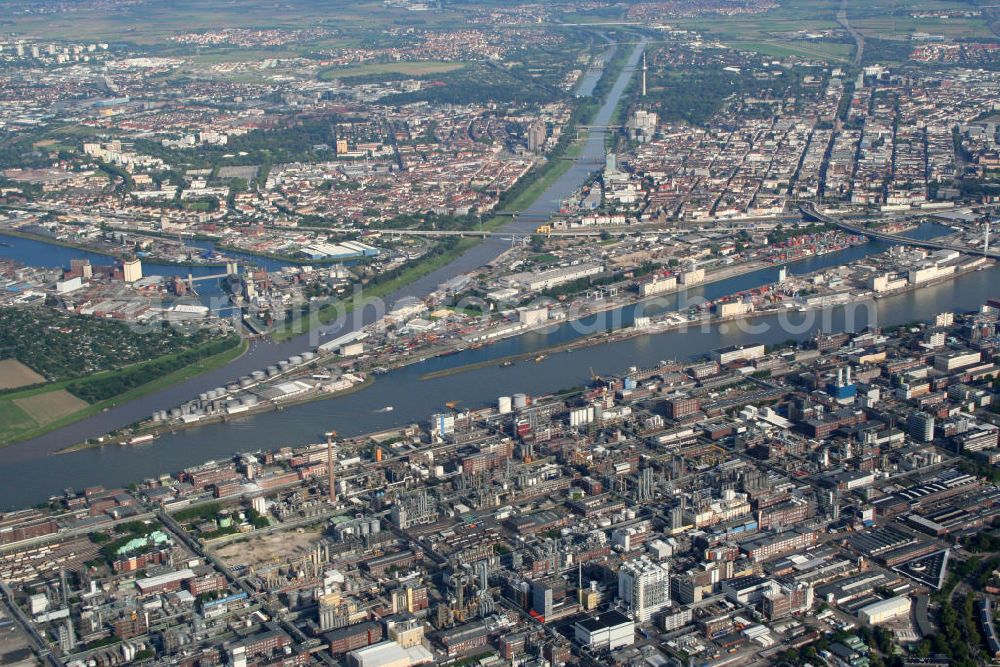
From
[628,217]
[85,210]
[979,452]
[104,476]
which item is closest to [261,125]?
[85,210]

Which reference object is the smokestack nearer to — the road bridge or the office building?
the office building

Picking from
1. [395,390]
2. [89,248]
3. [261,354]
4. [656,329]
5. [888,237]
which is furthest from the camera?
[89,248]

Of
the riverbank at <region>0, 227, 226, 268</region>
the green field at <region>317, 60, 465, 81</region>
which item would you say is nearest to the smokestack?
the riverbank at <region>0, 227, 226, 268</region>

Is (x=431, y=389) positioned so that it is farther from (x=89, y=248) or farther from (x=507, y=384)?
(x=89, y=248)

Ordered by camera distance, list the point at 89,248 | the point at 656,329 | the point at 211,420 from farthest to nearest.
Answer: the point at 89,248 < the point at 656,329 < the point at 211,420

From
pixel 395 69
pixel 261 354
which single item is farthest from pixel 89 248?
pixel 395 69

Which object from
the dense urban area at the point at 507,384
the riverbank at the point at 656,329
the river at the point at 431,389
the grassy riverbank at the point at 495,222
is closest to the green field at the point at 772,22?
the grassy riverbank at the point at 495,222
